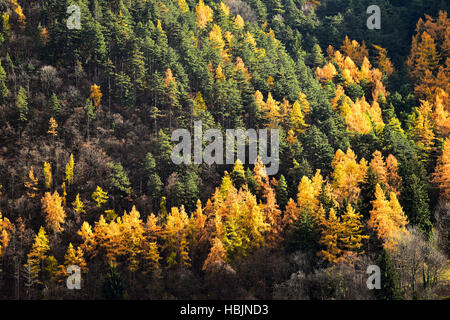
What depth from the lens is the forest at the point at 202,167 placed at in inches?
2505

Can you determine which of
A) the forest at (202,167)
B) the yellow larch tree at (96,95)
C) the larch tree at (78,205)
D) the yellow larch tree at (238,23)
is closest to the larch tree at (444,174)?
the forest at (202,167)

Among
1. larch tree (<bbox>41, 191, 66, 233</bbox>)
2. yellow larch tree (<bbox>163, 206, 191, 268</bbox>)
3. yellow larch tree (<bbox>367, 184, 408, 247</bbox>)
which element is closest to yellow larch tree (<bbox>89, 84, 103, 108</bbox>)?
larch tree (<bbox>41, 191, 66, 233</bbox>)

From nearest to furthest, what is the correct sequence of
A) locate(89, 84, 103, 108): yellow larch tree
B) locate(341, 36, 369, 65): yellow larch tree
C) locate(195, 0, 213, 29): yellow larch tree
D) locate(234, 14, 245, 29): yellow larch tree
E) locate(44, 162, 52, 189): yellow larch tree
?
locate(44, 162, 52, 189): yellow larch tree → locate(89, 84, 103, 108): yellow larch tree → locate(195, 0, 213, 29): yellow larch tree → locate(234, 14, 245, 29): yellow larch tree → locate(341, 36, 369, 65): yellow larch tree

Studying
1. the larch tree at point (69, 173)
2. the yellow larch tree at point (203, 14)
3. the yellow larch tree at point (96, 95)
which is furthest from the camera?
the yellow larch tree at point (203, 14)

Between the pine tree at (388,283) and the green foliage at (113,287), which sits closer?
the pine tree at (388,283)

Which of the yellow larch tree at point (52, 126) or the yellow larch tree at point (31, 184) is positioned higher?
the yellow larch tree at point (52, 126)

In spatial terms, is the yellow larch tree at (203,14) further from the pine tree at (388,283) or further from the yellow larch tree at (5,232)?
the pine tree at (388,283)

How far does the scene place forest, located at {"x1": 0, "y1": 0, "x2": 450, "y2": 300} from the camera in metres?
63.6

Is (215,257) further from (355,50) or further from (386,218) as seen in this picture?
(355,50)

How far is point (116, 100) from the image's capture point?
99.8 meters

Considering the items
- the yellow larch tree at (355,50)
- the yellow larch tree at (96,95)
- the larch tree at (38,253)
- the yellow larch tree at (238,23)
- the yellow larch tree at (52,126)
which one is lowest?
the larch tree at (38,253)

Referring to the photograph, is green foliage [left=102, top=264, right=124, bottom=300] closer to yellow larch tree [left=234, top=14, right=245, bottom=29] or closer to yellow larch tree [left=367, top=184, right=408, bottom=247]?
yellow larch tree [left=367, top=184, right=408, bottom=247]

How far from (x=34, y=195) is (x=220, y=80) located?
150 feet
